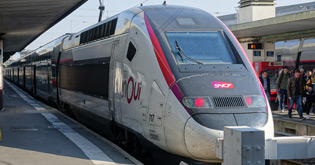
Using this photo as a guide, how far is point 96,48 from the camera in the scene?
11.1m

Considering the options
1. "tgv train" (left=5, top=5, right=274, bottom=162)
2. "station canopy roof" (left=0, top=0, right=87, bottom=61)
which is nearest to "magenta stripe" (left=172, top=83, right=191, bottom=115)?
"tgv train" (left=5, top=5, right=274, bottom=162)

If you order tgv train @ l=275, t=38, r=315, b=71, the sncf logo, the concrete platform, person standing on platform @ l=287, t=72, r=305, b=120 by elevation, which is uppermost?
tgv train @ l=275, t=38, r=315, b=71

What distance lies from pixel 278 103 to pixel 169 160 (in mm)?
13584

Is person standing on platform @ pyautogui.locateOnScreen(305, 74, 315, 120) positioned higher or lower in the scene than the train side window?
lower

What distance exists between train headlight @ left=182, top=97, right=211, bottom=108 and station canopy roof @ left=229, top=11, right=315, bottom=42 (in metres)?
9.89

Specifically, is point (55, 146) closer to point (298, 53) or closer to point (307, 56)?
point (307, 56)

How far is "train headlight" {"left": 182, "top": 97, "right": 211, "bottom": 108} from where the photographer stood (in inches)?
269

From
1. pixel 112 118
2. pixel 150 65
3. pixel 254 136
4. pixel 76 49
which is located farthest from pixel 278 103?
pixel 254 136

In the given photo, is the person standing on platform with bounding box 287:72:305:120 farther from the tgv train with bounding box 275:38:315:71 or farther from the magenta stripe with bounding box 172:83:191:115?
the magenta stripe with bounding box 172:83:191:115

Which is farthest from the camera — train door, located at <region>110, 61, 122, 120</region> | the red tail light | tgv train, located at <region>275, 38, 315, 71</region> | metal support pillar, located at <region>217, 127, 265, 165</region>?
tgv train, located at <region>275, 38, 315, 71</region>

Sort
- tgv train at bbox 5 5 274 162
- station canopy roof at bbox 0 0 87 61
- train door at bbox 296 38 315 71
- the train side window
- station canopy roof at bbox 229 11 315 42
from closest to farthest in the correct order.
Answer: tgv train at bbox 5 5 274 162, the train side window, station canopy roof at bbox 0 0 87 61, station canopy roof at bbox 229 11 315 42, train door at bbox 296 38 315 71

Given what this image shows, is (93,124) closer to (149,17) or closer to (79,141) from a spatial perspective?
(79,141)

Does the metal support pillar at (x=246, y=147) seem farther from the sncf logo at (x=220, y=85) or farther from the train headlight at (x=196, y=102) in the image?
the sncf logo at (x=220, y=85)

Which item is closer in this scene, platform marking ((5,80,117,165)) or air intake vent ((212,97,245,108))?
air intake vent ((212,97,245,108))
